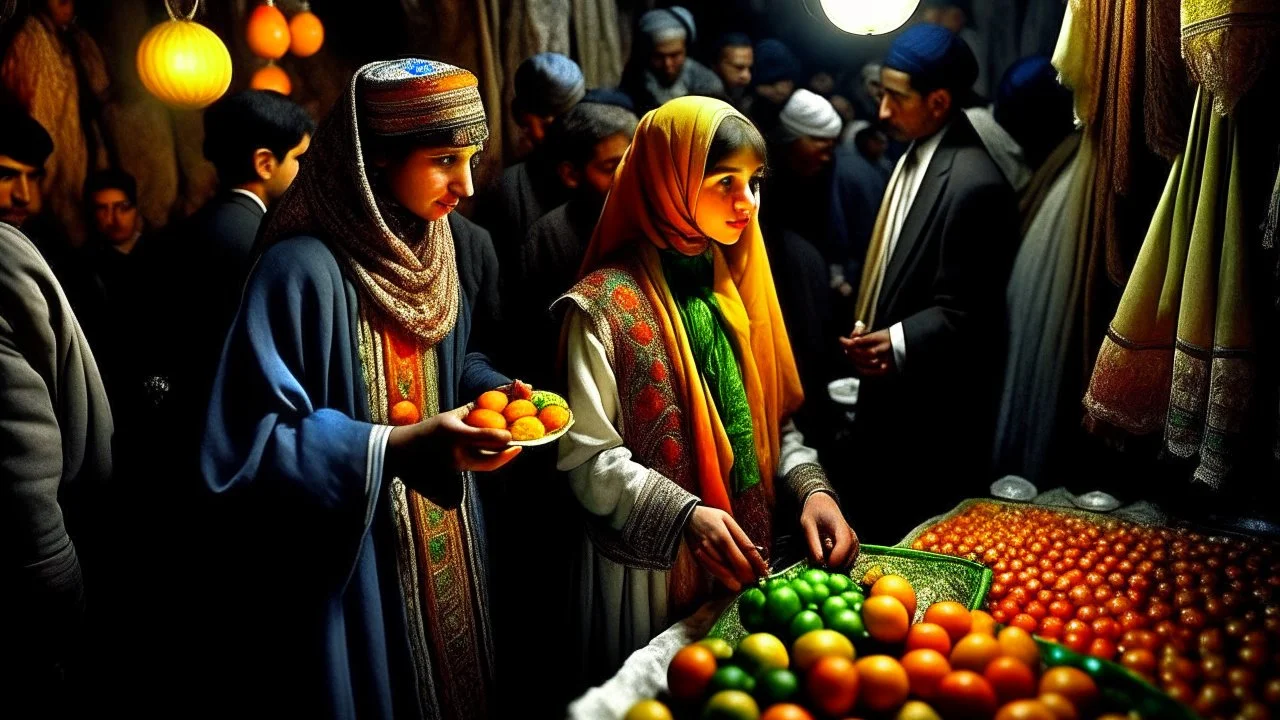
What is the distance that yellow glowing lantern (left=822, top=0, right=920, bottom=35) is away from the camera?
3.89 metres

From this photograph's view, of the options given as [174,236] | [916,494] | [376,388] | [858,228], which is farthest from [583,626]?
[858,228]

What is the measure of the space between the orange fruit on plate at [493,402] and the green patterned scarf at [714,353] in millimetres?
580

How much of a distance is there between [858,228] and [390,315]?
162 inches

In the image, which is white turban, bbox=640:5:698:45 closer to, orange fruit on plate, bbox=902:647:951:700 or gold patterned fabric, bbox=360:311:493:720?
gold patterned fabric, bbox=360:311:493:720

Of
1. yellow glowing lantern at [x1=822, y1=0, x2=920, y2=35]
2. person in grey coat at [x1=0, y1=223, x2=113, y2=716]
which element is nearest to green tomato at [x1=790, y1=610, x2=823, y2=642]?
person in grey coat at [x1=0, y1=223, x2=113, y2=716]

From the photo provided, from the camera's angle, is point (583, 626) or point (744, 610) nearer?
point (744, 610)

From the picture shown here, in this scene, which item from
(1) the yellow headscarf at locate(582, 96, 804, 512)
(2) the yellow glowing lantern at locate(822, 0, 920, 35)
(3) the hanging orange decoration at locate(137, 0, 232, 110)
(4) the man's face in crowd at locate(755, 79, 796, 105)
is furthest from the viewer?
(4) the man's face in crowd at locate(755, 79, 796, 105)

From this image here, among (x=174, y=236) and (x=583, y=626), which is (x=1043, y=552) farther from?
(x=174, y=236)

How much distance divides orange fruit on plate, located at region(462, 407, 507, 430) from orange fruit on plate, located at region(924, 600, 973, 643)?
38.8 inches

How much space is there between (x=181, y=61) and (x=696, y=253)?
3.04m

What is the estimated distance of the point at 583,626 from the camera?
2.49 m

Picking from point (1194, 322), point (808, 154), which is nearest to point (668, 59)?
point (808, 154)

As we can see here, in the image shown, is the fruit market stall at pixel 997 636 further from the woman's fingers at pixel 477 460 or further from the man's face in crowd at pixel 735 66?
the man's face in crowd at pixel 735 66

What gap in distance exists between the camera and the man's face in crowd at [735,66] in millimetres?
6000
